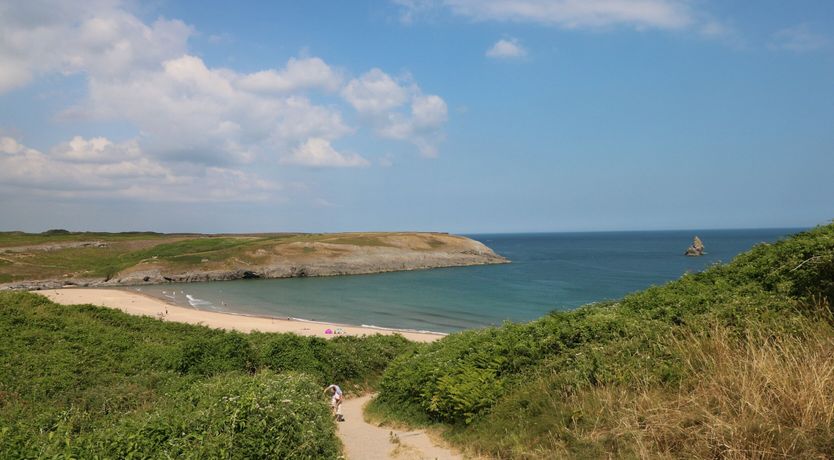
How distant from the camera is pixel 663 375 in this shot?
8.21 meters

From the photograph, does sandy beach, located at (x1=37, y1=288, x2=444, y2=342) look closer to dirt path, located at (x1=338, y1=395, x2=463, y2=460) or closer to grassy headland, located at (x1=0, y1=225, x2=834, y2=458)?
dirt path, located at (x1=338, y1=395, x2=463, y2=460)

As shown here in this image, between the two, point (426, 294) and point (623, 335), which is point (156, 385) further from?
point (426, 294)

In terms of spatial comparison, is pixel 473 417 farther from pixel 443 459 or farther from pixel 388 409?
pixel 388 409

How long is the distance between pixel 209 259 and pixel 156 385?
9163cm

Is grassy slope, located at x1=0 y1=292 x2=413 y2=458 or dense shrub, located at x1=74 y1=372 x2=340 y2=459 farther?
grassy slope, located at x1=0 y1=292 x2=413 y2=458

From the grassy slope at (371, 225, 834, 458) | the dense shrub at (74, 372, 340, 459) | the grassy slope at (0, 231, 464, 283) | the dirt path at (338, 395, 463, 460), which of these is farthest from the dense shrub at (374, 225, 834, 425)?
the grassy slope at (0, 231, 464, 283)

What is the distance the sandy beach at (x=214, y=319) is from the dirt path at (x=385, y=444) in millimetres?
18801

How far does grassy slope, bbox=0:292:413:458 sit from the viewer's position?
777 cm

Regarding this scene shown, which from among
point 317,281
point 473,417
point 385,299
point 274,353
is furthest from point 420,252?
point 473,417

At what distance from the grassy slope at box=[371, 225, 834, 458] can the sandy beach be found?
19.9 metres

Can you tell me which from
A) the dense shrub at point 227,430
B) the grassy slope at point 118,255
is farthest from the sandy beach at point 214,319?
the grassy slope at point 118,255

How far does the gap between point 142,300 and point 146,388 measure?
182 feet

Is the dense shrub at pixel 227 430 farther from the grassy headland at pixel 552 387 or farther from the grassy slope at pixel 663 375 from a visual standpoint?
the grassy slope at pixel 663 375

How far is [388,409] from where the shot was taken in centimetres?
1464
